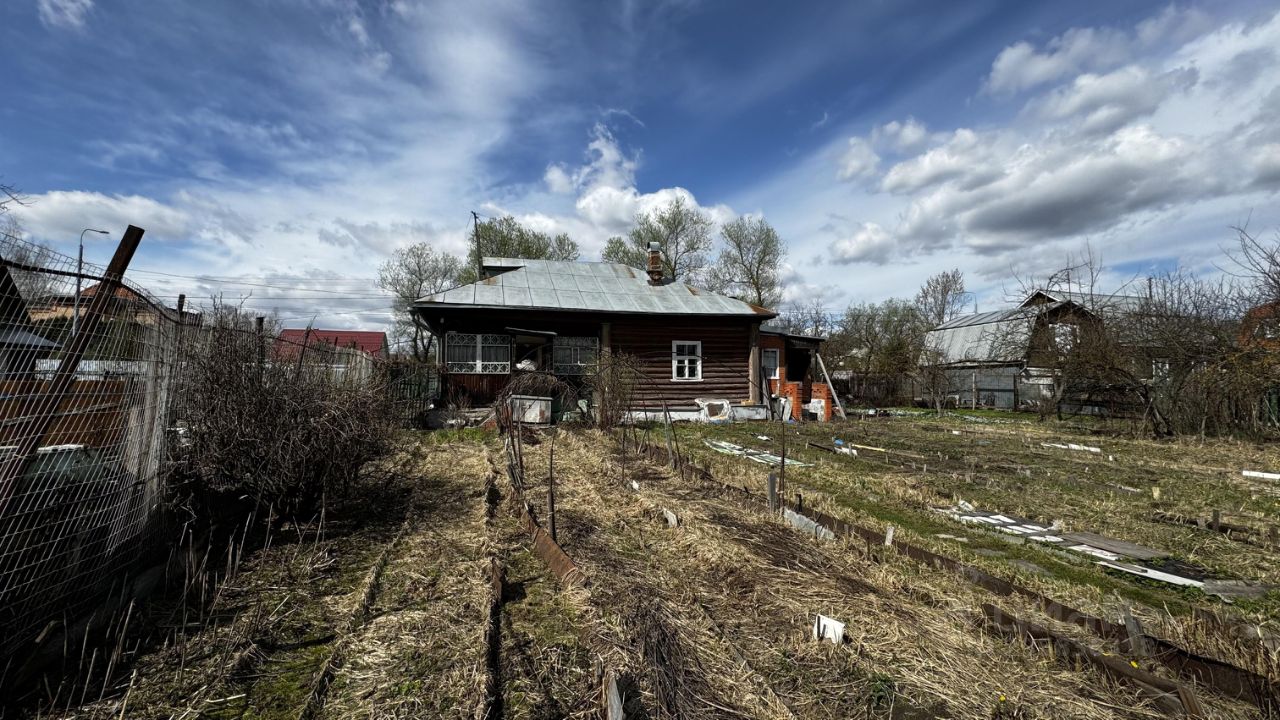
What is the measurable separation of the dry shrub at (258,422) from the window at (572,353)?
10.5 m

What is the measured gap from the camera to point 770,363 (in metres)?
19.6

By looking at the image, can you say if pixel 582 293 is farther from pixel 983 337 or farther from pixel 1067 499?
pixel 983 337

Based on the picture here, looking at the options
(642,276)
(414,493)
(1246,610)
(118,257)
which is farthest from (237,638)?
(642,276)

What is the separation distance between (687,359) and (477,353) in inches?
255

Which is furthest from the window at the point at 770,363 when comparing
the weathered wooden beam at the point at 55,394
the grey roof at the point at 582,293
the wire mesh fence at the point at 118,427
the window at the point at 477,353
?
the weathered wooden beam at the point at 55,394

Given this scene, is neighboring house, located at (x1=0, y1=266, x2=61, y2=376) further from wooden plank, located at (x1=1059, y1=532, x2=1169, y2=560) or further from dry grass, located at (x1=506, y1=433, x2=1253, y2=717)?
wooden plank, located at (x1=1059, y1=532, x2=1169, y2=560)

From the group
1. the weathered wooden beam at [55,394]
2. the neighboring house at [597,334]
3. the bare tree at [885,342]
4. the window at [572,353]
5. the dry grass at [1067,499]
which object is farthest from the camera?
the bare tree at [885,342]

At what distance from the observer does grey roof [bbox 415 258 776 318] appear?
15.5 metres

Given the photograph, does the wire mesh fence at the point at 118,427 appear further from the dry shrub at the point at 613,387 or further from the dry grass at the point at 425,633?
the dry shrub at the point at 613,387

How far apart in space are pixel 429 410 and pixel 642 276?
929 centimetres

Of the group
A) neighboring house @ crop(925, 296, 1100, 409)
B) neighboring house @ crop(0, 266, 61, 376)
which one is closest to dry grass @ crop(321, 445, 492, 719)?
neighboring house @ crop(0, 266, 61, 376)

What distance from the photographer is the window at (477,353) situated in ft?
49.6

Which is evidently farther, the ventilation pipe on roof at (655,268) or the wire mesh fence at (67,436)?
the ventilation pipe on roof at (655,268)

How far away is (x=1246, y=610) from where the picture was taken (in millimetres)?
3844
